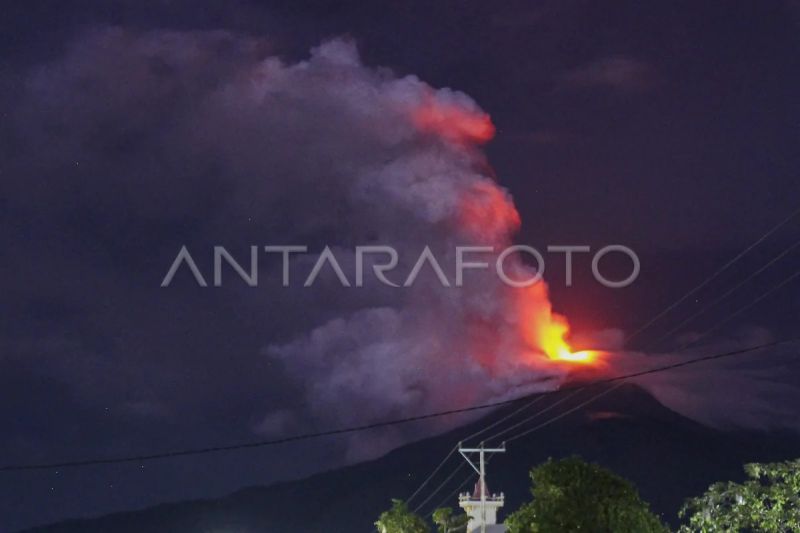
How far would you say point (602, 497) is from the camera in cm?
3384

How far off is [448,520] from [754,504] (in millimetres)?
42232

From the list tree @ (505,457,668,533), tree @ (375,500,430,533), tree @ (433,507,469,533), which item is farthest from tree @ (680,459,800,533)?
tree @ (433,507,469,533)

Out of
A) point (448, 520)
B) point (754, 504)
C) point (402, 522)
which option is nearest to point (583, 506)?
point (754, 504)

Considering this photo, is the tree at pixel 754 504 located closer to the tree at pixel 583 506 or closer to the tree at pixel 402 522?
the tree at pixel 583 506

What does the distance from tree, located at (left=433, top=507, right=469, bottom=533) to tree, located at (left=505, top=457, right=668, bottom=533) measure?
43662 millimetres

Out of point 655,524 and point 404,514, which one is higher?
point 404,514

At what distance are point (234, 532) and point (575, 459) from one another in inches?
3716

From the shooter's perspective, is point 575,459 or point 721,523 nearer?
point 575,459

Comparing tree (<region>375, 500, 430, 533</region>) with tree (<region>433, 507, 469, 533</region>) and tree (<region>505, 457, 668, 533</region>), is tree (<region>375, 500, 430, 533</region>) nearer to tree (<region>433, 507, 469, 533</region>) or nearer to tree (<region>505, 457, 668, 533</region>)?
tree (<region>433, 507, 469, 533</region>)

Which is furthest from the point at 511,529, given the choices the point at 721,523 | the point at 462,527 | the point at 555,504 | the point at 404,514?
the point at 462,527

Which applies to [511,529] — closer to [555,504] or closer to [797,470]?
[555,504]

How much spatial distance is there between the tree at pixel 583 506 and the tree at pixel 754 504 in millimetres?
5352

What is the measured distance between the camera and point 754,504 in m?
39.1

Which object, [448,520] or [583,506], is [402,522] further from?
[583,506]
